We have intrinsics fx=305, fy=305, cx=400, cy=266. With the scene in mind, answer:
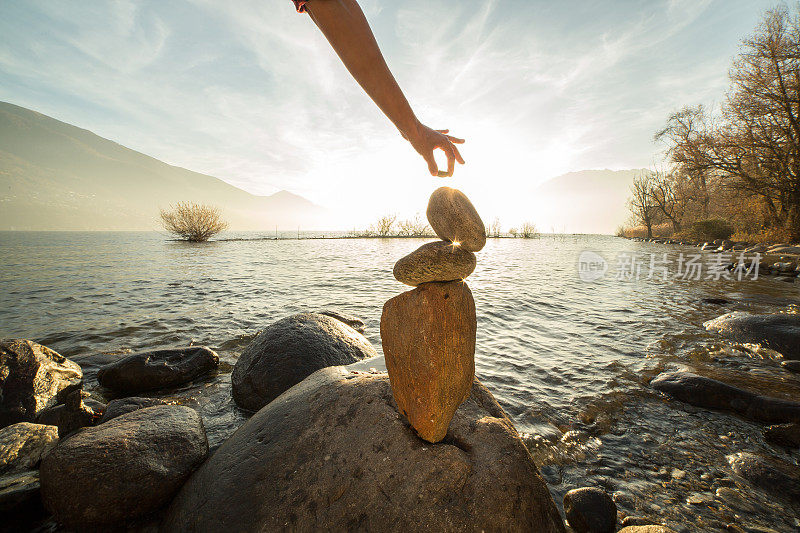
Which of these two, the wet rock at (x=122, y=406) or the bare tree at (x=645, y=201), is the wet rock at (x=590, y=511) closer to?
the wet rock at (x=122, y=406)

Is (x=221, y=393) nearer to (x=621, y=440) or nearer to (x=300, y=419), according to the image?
(x=300, y=419)

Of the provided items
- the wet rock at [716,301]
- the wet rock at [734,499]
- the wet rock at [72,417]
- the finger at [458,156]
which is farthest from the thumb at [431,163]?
the wet rock at [716,301]

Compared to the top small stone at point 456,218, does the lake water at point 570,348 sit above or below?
below

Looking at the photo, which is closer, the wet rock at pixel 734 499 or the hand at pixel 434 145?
the hand at pixel 434 145

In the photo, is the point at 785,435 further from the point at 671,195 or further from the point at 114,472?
the point at 671,195

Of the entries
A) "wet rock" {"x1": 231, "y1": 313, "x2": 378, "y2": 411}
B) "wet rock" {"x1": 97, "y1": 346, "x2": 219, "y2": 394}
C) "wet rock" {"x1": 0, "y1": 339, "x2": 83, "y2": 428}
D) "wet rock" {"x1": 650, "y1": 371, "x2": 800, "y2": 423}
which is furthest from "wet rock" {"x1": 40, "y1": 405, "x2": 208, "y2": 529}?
"wet rock" {"x1": 650, "y1": 371, "x2": 800, "y2": 423}

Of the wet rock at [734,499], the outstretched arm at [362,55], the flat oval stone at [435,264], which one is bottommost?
the wet rock at [734,499]

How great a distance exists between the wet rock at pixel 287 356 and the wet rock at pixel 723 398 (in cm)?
421

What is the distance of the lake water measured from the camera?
2.73 meters

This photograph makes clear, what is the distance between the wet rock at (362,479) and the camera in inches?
72.6

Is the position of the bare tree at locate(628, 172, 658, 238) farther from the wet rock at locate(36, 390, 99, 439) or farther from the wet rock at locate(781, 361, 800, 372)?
the wet rock at locate(36, 390, 99, 439)

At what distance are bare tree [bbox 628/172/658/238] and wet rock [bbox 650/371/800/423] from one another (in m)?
52.8

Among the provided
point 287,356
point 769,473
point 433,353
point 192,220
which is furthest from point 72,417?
point 192,220

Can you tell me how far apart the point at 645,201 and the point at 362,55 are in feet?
197
